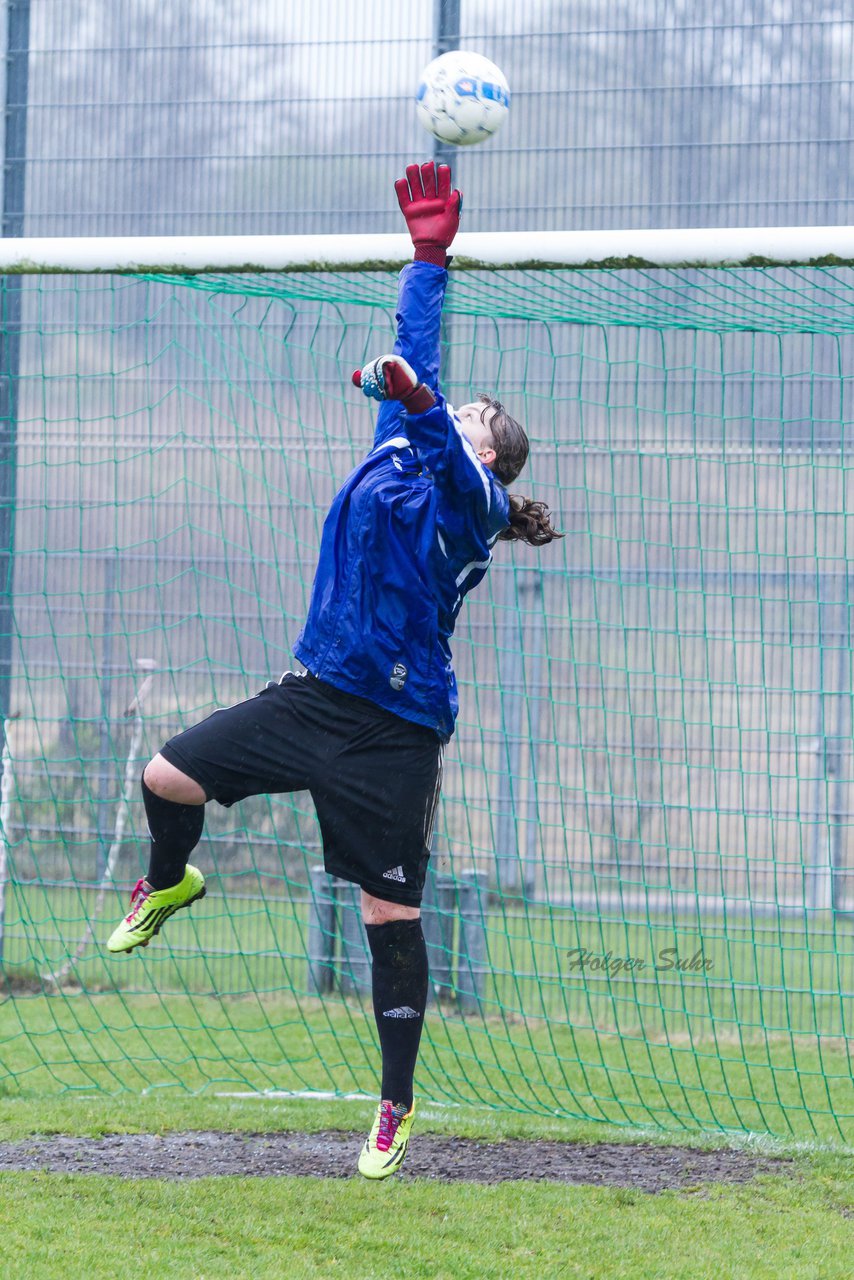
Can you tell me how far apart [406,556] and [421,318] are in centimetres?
61

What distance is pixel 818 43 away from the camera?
6.68 meters

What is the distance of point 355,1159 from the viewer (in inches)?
177

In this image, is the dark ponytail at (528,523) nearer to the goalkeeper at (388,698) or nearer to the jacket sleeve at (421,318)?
the goalkeeper at (388,698)

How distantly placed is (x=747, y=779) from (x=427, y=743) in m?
3.47

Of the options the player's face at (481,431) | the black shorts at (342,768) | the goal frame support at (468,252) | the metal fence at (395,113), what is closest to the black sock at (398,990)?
the black shorts at (342,768)

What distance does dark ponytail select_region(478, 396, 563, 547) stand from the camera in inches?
154

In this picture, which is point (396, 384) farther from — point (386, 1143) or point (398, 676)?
point (386, 1143)

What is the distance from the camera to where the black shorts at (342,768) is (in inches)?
149

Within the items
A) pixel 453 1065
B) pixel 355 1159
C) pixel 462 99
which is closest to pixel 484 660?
pixel 453 1065

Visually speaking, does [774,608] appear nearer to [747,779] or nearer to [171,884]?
[747,779]

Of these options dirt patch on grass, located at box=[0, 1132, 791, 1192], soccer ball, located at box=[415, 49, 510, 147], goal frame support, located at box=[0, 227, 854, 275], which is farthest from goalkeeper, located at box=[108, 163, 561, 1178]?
goal frame support, located at box=[0, 227, 854, 275]

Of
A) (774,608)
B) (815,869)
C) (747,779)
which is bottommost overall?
(815,869)

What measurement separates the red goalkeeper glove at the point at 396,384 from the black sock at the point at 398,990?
136 centimetres

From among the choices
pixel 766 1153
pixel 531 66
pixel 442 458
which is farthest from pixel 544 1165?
pixel 531 66
